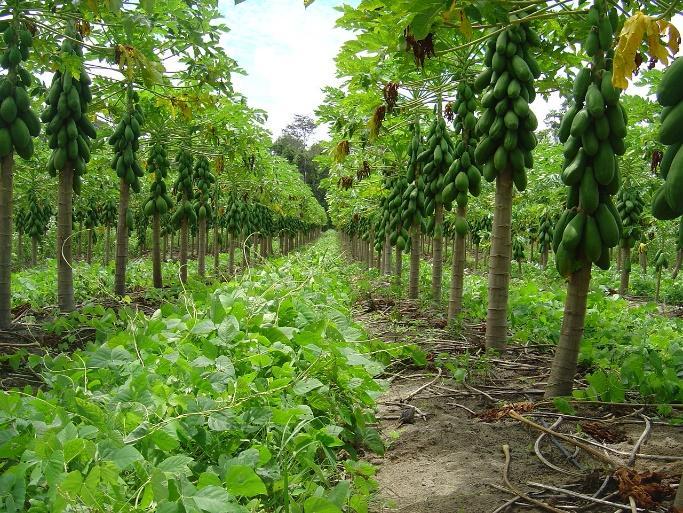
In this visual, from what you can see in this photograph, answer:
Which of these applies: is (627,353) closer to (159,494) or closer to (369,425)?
(369,425)

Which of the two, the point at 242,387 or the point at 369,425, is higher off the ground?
the point at 242,387

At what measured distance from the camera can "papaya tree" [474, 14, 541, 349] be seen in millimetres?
4734

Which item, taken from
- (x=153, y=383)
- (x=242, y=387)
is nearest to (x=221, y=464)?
(x=242, y=387)

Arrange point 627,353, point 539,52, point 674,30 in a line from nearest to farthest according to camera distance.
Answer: point 674,30, point 627,353, point 539,52

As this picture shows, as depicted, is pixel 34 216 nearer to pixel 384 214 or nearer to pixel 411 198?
pixel 384 214

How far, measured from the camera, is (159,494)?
1.50m

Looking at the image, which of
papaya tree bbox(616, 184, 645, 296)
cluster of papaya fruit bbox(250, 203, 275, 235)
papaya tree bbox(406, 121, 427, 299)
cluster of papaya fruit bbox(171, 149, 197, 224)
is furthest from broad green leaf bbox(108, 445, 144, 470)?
cluster of papaya fruit bbox(250, 203, 275, 235)

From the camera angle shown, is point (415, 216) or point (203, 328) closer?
point (203, 328)

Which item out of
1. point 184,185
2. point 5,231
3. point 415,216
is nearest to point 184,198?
point 184,185

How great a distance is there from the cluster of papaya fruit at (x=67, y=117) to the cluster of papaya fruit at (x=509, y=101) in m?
4.98

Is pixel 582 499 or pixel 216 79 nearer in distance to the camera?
pixel 582 499

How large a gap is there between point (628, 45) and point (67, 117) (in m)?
6.66

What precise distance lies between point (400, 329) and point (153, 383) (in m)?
4.33

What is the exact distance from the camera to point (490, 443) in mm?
3182
